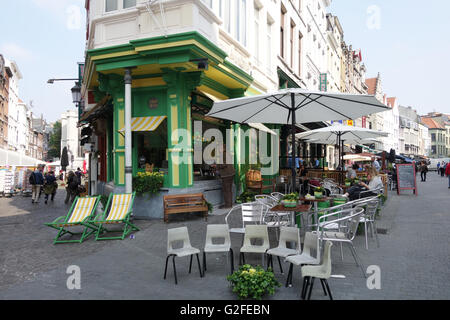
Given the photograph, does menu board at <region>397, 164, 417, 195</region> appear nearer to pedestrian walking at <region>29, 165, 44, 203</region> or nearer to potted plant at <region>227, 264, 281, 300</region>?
potted plant at <region>227, 264, 281, 300</region>

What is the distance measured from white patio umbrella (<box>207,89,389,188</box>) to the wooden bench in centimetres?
265

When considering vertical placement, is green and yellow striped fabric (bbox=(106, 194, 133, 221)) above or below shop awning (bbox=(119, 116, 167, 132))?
below

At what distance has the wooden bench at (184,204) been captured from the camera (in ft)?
29.0

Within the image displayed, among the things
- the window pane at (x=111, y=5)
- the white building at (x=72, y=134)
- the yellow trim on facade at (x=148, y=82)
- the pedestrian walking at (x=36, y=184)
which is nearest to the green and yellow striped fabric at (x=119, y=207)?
the yellow trim on facade at (x=148, y=82)

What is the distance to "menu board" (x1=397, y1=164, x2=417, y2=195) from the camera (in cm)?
1670

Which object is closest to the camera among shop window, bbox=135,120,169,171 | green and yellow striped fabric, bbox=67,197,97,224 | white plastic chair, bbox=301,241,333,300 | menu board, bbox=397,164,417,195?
white plastic chair, bbox=301,241,333,300

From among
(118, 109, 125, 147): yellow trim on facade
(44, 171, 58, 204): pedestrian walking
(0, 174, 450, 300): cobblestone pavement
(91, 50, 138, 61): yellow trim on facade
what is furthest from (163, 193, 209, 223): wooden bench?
(44, 171, 58, 204): pedestrian walking

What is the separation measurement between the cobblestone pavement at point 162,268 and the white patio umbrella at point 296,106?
2.23 metres

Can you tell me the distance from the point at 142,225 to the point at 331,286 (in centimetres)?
550

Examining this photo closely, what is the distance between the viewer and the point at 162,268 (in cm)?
517

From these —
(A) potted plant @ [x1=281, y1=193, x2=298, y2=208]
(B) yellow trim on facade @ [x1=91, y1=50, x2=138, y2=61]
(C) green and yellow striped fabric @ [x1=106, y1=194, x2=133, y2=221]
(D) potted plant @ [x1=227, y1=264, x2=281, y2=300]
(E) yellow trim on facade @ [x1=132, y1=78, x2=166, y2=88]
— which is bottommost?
(D) potted plant @ [x1=227, y1=264, x2=281, y2=300]

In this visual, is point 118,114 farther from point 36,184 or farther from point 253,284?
point 36,184
